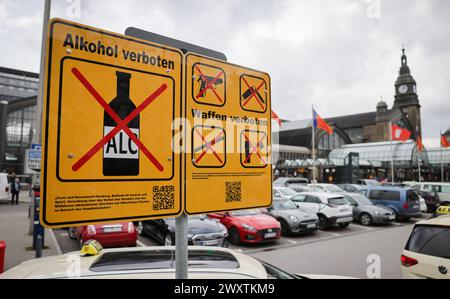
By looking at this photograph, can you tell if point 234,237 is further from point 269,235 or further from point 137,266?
point 137,266

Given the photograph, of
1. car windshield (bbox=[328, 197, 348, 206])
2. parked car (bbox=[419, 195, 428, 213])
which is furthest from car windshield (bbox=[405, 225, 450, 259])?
parked car (bbox=[419, 195, 428, 213])

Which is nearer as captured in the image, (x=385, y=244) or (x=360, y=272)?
(x=360, y=272)

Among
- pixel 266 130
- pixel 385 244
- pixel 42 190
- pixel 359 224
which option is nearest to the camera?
pixel 42 190

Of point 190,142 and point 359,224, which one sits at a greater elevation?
point 190,142

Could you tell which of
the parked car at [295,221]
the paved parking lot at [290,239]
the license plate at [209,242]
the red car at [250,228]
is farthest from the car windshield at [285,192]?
the license plate at [209,242]

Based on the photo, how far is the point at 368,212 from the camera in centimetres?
1309

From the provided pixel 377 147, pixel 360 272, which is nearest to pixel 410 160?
pixel 377 147

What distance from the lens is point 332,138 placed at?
198ft

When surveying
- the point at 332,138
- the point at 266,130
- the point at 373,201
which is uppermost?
the point at 332,138

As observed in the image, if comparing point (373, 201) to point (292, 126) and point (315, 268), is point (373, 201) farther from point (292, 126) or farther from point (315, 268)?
point (292, 126)

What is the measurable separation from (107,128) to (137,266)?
1388 mm

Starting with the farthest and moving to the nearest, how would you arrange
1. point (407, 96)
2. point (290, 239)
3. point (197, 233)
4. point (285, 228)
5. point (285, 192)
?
1. point (407, 96)
2. point (285, 192)
3. point (285, 228)
4. point (290, 239)
5. point (197, 233)

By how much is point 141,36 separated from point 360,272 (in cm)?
671

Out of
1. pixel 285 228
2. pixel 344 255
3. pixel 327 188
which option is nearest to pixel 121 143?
pixel 344 255
